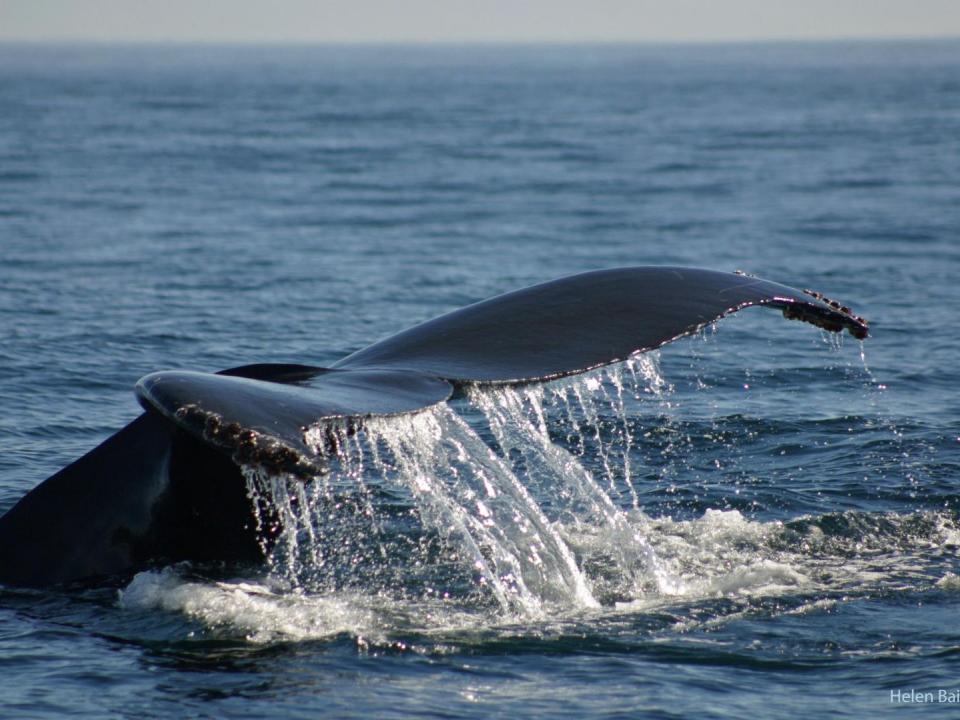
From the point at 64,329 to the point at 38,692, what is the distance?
681 cm

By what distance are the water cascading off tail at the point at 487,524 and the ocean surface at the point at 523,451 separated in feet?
0.08

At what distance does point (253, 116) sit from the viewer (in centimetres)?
3556

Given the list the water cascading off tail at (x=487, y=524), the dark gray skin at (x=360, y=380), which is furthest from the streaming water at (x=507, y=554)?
the dark gray skin at (x=360, y=380)

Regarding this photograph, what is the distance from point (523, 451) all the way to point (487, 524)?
120cm

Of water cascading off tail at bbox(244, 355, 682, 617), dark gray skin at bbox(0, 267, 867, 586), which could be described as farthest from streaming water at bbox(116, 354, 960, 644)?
dark gray skin at bbox(0, 267, 867, 586)

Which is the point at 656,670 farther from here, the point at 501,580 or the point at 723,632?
the point at 501,580

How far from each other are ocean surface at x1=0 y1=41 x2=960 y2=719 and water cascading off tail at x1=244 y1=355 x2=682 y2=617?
0.08 feet

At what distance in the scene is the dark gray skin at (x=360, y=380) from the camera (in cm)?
439

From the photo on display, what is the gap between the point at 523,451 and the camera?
25.2 feet

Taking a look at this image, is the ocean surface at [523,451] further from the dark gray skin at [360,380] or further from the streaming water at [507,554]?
the dark gray skin at [360,380]

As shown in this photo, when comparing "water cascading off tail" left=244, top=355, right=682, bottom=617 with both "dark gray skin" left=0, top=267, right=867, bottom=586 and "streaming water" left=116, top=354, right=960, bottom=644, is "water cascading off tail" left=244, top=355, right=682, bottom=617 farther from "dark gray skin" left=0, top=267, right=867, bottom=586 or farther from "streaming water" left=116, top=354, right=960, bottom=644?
"dark gray skin" left=0, top=267, right=867, bottom=586

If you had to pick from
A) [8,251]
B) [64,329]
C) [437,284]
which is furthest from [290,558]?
[8,251]

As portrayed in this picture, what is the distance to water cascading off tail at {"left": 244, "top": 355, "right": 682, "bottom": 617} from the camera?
5480 millimetres

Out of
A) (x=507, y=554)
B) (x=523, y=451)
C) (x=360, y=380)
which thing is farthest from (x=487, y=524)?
(x=360, y=380)
